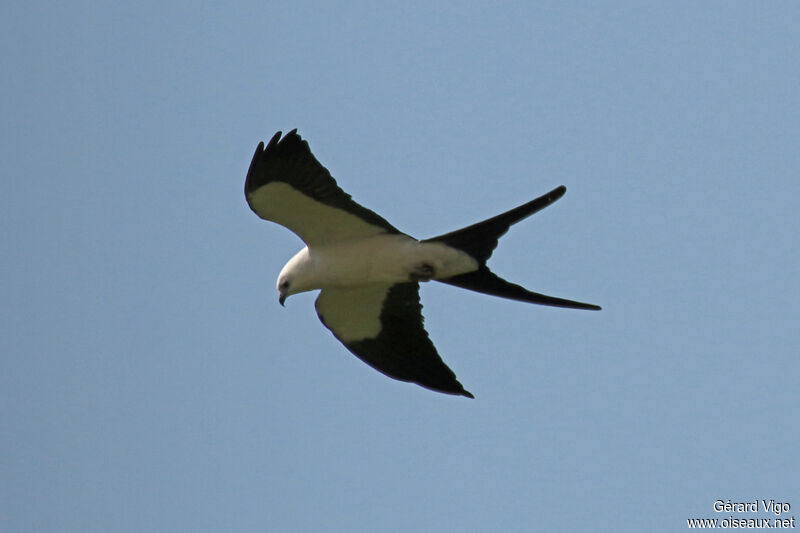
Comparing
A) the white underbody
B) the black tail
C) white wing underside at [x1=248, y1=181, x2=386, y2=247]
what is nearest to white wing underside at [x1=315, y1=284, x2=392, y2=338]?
the white underbody

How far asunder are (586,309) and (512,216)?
87cm

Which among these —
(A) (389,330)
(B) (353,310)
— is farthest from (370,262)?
(A) (389,330)

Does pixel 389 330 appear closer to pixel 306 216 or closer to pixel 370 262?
pixel 370 262

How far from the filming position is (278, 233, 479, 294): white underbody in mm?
9992

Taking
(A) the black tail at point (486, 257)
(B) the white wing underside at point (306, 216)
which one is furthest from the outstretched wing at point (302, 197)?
(A) the black tail at point (486, 257)

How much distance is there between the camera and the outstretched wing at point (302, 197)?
947cm

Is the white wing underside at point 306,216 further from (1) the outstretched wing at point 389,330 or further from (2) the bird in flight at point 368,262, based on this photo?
(1) the outstretched wing at point 389,330

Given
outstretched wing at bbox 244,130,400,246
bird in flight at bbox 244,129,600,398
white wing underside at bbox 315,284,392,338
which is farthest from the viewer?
white wing underside at bbox 315,284,392,338

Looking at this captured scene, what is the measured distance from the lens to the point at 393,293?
427 inches

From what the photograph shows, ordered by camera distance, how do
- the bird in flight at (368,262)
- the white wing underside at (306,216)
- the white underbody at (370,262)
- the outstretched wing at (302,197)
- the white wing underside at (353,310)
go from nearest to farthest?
the outstretched wing at (302,197) < the bird in flight at (368,262) < the white wing underside at (306,216) < the white underbody at (370,262) < the white wing underside at (353,310)

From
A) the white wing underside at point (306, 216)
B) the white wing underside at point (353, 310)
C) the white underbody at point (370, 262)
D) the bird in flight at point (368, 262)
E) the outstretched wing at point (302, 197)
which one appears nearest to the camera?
the outstretched wing at point (302, 197)

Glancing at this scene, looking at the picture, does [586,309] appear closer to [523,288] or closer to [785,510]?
[523,288]

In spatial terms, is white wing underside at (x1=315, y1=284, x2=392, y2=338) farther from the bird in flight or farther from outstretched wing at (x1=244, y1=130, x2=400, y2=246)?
outstretched wing at (x1=244, y1=130, x2=400, y2=246)

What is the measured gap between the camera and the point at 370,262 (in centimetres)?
1018
